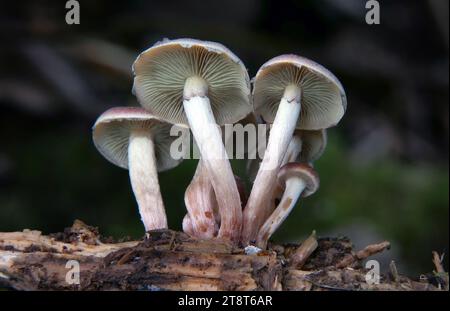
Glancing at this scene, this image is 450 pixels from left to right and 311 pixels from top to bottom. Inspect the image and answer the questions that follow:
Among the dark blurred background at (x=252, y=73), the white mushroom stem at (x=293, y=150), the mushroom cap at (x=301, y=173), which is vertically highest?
the dark blurred background at (x=252, y=73)

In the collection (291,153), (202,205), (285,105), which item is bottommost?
(202,205)

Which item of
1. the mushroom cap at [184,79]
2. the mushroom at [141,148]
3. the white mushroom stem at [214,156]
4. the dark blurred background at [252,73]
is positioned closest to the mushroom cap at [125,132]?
the mushroom at [141,148]

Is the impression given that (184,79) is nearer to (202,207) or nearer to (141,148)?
(141,148)

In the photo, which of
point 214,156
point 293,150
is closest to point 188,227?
point 214,156

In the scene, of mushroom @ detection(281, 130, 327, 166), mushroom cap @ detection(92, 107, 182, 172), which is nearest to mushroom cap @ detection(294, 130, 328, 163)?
mushroom @ detection(281, 130, 327, 166)

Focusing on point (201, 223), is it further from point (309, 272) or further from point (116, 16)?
point (116, 16)

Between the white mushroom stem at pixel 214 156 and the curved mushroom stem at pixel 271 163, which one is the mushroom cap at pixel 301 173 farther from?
the white mushroom stem at pixel 214 156

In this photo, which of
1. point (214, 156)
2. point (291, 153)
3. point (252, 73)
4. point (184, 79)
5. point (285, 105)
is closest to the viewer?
point (214, 156)

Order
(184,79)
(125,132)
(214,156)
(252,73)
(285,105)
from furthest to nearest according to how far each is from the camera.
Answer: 1. (252,73)
2. (125,132)
3. (184,79)
4. (285,105)
5. (214,156)
